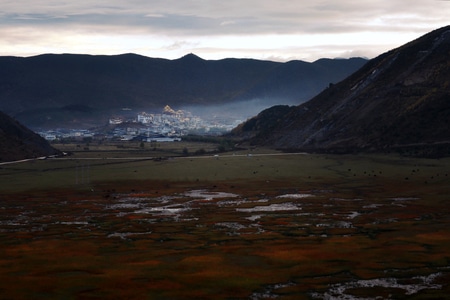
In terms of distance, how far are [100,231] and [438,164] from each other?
8227cm

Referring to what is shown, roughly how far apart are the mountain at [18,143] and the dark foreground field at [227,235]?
141 ft

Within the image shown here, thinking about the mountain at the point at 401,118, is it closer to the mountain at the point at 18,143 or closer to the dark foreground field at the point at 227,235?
the dark foreground field at the point at 227,235

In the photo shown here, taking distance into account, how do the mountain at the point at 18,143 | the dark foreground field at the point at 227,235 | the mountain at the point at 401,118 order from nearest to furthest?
1. the dark foreground field at the point at 227,235
2. the mountain at the point at 401,118
3. the mountain at the point at 18,143

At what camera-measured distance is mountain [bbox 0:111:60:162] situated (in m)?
168

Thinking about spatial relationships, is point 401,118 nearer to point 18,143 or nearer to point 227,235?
point 18,143

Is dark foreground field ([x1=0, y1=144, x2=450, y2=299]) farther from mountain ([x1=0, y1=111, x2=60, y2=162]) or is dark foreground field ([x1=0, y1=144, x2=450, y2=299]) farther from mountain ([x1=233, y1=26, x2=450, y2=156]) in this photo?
mountain ([x1=0, y1=111, x2=60, y2=162])

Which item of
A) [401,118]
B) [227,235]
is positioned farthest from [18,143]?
[227,235]

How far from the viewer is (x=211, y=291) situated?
46344mm

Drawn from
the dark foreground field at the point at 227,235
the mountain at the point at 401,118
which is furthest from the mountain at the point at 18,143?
the mountain at the point at 401,118

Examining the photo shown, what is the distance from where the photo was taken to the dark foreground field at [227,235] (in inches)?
1869

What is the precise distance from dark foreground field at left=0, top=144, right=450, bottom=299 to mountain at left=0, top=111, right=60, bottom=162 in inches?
1693

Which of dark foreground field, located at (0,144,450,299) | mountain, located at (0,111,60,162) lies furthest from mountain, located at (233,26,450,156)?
mountain, located at (0,111,60,162)

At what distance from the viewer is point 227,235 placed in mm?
65750

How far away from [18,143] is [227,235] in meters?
122
